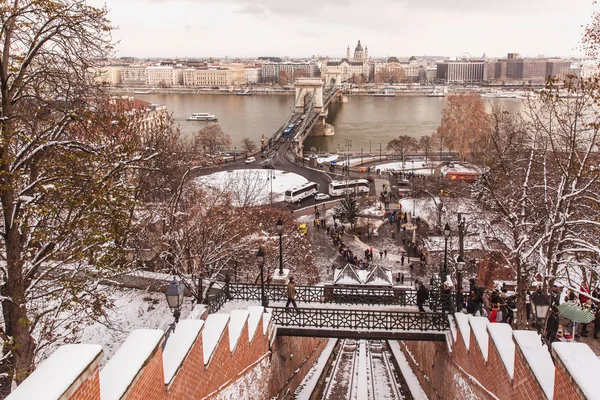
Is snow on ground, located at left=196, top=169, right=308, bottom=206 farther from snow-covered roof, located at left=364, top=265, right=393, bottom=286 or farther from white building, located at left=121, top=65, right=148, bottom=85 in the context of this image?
white building, located at left=121, top=65, right=148, bottom=85

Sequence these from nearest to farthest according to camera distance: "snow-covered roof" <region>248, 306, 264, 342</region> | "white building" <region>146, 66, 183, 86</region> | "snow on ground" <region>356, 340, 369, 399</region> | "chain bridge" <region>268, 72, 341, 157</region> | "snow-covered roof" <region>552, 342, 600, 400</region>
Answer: "snow-covered roof" <region>552, 342, 600, 400</region> < "snow-covered roof" <region>248, 306, 264, 342</region> < "snow on ground" <region>356, 340, 369, 399</region> < "chain bridge" <region>268, 72, 341, 157</region> < "white building" <region>146, 66, 183, 86</region>

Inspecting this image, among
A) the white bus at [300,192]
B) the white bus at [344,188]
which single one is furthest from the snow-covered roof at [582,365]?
the white bus at [344,188]

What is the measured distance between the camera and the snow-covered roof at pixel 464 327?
26.6ft

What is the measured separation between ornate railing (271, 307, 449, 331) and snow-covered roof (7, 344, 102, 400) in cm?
644

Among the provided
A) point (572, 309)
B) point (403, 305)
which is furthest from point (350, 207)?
point (572, 309)

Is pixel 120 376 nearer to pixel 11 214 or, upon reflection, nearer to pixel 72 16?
pixel 11 214

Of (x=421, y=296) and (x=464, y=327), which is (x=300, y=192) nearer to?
(x=421, y=296)

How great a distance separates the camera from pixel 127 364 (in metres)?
4.50

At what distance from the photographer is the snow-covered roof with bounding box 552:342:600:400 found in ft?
12.9

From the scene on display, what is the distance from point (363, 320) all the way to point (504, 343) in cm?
410

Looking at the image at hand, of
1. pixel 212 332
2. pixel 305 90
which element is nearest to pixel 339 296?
pixel 212 332

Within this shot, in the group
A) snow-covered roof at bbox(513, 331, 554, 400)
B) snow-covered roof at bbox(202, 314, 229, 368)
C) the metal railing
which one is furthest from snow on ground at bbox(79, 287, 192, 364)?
snow-covered roof at bbox(513, 331, 554, 400)

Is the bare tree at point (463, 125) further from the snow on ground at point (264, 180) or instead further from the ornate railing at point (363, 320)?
the ornate railing at point (363, 320)

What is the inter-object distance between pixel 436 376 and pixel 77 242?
7.37 meters
